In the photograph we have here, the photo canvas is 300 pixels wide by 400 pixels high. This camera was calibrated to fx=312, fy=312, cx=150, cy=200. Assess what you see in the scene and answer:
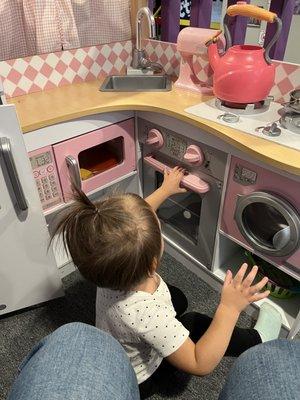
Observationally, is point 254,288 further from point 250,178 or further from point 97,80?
point 97,80

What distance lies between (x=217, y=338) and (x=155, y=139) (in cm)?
87

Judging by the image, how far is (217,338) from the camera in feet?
2.37

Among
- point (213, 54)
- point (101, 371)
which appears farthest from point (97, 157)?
point (101, 371)

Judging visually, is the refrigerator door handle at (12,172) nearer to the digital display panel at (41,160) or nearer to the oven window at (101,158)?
the digital display panel at (41,160)

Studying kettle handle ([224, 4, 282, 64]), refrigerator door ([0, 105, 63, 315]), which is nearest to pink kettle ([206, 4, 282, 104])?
kettle handle ([224, 4, 282, 64])

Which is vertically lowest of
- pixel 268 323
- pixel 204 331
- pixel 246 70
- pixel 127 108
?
pixel 268 323

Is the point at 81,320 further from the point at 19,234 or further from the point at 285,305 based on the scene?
the point at 285,305

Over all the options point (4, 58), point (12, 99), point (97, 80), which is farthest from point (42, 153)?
point (97, 80)

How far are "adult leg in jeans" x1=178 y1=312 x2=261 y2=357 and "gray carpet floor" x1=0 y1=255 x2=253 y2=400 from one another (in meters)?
0.14

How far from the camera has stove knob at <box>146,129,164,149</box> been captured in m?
1.34

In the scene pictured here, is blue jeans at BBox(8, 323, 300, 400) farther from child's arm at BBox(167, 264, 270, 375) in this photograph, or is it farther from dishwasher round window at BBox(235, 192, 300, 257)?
dishwasher round window at BBox(235, 192, 300, 257)

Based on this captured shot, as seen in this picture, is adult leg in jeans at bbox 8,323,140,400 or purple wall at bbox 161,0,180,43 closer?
adult leg in jeans at bbox 8,323,140,400

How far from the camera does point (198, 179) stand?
1.23 metres

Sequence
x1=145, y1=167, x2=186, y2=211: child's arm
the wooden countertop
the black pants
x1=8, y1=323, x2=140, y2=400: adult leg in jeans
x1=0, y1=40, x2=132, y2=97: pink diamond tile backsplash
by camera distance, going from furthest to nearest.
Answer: x1=0, y1=40, x2=132, y2=97: pink diamond tile backsplash < x1=145, y1=167, x2=186, y2=211: child's arm < the black pants < the wooden countertop < x1=8, y1=323, x2=140, y2=400: adult leg in jeans
